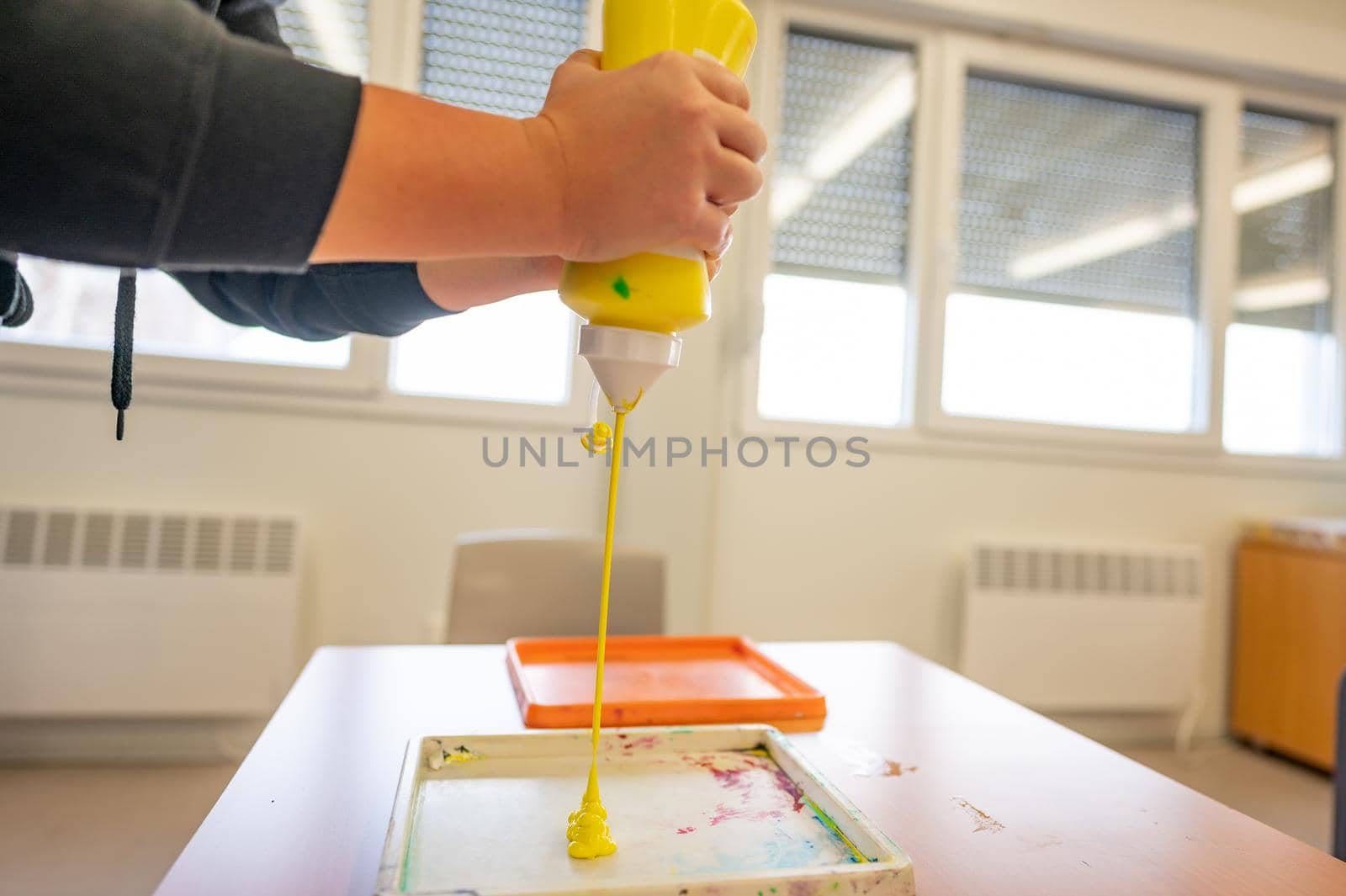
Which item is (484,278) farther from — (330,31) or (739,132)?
(330,31)

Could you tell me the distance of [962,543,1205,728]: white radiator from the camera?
2756mm

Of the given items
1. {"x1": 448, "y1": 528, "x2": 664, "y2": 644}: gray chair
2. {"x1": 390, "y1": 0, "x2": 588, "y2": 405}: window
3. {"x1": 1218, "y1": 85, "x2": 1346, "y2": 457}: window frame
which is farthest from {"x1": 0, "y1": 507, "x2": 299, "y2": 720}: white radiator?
{"x1": 1218, "y1": 85, "x2": 1346, "y2": 457}: window frame

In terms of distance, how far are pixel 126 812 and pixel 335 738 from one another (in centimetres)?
160

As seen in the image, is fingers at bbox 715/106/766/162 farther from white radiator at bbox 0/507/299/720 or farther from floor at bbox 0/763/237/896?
white radiator at bbox 0/507/299/720

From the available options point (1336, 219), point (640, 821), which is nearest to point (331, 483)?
point (640, 821)

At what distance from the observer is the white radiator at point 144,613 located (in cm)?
216

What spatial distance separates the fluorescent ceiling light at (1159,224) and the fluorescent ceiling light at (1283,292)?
287 mm

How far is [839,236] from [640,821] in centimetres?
256

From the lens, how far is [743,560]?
8.99 feet

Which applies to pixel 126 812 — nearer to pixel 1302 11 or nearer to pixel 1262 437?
pixel 1262 437

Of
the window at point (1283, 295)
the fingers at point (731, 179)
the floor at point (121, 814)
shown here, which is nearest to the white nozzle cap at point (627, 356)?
the fingers at point (731, 179)

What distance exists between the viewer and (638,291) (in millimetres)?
575

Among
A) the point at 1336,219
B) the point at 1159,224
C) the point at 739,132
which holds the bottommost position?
the point at 739,132

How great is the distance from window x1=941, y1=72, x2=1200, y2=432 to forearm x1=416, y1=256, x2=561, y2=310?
2.35 metres
